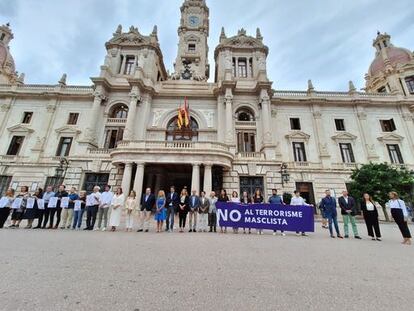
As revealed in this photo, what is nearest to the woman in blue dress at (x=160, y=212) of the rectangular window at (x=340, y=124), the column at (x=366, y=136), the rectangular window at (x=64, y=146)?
the rectangular window at (x=64, y=146)

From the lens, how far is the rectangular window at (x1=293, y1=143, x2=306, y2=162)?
22.1 metres

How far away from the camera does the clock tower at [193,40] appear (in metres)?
30.8

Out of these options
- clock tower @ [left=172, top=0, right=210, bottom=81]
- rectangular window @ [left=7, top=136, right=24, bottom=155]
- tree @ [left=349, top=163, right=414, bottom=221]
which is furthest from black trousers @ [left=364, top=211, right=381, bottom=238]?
rectangular window @ [left=7, top=136, right=24, bottom=155]

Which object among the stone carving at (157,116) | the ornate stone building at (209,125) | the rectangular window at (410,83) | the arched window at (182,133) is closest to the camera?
the ornate stone building at (209,125)

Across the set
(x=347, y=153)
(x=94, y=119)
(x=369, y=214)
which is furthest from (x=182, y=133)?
(x=347, y=153)

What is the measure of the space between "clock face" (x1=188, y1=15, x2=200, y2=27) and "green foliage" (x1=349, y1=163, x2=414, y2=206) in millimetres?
34664

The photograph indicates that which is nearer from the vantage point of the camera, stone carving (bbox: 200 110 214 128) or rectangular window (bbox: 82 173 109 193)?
rectangular window (bbox: 82 173 109 193)

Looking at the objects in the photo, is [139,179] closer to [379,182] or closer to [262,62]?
[379,182]

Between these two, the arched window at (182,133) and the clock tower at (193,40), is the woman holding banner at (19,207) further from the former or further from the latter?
the clock tower at (193,40)

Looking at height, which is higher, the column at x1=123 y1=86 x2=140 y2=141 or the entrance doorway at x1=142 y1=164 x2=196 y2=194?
the column at x1=123 y1=86 x2=140 y2=141

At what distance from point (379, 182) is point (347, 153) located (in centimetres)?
664

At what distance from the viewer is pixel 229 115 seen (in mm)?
21078

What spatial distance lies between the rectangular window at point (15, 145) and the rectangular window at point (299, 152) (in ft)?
102

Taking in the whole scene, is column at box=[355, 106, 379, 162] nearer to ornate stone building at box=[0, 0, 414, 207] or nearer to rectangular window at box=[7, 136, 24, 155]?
ornate stone building at box=[0, 0, 414, 207]
